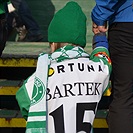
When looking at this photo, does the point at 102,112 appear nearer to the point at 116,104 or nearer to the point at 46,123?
the point at 116,104

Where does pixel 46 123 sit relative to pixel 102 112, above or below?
above

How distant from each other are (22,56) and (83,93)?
187cm

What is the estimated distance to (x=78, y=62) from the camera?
9.87ft

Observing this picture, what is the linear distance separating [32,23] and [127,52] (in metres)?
2.96

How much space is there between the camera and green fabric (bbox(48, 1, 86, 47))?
307 cm

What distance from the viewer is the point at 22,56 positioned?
4.76m

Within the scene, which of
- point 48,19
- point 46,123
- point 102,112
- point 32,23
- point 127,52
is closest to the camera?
point 46,123

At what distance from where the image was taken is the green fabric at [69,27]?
3.07 metres

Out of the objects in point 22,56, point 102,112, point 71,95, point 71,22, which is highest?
point 71,22

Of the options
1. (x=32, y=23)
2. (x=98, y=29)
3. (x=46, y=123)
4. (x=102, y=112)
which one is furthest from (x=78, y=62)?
(x=32, y=23)

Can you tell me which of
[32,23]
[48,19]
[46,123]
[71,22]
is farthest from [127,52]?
[48,19]

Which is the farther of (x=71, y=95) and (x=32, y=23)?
(x=32, y=23)

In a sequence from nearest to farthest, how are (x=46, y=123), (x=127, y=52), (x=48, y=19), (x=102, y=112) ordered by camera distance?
(x=46, y=123) < (x=127, y=52) < (x=102, y=112) < (x=48, y=19)

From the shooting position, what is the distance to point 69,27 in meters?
3.07
